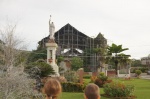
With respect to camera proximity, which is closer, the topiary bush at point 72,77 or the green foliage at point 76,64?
the topiary bush at point 72,77

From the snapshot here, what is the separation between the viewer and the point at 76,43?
197 ft

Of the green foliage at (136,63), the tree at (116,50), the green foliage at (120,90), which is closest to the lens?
the green foliage at (120,90)

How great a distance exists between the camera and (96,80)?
27.0 m

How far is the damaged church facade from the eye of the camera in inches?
2254

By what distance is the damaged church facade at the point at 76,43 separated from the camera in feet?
188

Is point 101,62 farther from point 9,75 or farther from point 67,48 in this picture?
point 9,75

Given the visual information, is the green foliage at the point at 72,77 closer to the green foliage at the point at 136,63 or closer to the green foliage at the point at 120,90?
the green foliage at the point at 120,90

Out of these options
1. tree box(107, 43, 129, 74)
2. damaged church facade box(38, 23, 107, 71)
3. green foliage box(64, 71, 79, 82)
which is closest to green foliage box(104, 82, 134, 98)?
green foliage box(64, 71, 79, 82)

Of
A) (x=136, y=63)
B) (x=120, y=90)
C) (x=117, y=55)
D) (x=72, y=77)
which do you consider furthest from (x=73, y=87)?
(x=136, y=63)

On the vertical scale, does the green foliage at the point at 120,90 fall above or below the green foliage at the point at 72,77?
below

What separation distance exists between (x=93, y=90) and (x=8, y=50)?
942 centimetres

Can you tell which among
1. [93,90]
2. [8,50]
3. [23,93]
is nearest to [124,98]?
[8,50]

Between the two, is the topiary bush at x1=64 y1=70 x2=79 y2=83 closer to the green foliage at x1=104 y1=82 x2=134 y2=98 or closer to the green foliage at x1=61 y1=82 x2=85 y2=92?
the green foliage at x1=61 y1=82 x2=85 y2=92

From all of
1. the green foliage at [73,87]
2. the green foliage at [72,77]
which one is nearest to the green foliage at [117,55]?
the green foliage at [72,77]
